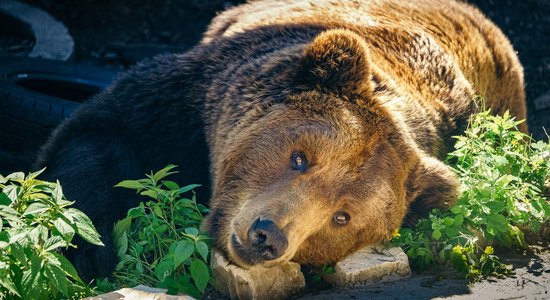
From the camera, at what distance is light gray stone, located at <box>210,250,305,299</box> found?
13.3ft

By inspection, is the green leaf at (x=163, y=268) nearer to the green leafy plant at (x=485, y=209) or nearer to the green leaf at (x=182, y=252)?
the green leaf at (x=182, y=252)

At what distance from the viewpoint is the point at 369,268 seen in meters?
4.24

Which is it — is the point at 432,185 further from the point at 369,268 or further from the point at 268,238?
the point at 268,238

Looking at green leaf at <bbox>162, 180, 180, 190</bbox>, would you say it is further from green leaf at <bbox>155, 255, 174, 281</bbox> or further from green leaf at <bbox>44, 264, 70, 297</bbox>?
green leaf at <bbox>44, 264, 70, 297</bbox>

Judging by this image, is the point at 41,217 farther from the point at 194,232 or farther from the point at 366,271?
the point at 366,271

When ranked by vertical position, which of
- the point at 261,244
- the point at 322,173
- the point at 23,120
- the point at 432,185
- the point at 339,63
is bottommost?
the point at 23,120

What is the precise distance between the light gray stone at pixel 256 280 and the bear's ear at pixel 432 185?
0.81 meters

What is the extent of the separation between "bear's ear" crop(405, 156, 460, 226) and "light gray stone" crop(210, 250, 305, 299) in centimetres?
81

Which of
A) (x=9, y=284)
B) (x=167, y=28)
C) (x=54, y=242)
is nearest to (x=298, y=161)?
(x=54, y=242)

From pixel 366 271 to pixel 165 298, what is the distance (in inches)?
42.6

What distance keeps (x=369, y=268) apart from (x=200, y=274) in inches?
33.5

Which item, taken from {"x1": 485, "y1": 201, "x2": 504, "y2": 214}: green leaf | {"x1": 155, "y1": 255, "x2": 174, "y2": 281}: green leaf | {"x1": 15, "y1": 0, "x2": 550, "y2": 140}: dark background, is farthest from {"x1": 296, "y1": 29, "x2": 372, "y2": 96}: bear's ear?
{"x1": 15, "y1": 0, "x2": 550, "y2": 140}: dark background

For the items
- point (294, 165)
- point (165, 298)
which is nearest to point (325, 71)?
point (294, 165)

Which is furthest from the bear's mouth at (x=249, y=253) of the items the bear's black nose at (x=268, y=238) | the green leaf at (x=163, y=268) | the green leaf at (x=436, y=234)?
the green leaf at (x=436, y=234)
